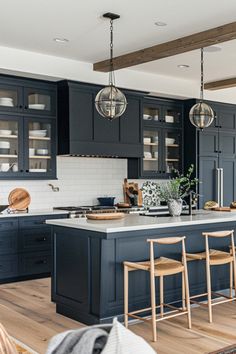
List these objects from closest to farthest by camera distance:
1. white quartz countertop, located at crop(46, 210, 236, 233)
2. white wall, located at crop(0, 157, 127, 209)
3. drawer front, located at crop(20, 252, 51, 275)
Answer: white quartz countertop, located at crop(46, 210, 236, 233)
drawer front, located at crop(20, 252, 51, 275)
white wall, located at crop(0, 157, 127, 209)

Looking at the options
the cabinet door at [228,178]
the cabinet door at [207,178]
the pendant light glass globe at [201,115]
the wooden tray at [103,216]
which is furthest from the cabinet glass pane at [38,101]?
the cabinet door at [228,178]

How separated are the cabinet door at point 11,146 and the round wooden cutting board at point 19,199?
0.74 ft

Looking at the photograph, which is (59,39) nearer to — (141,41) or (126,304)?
(141,41)

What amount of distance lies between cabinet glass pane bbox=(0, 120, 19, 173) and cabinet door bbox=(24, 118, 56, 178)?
0.49ft

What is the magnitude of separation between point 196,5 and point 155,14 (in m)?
0.46

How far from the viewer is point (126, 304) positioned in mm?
4156

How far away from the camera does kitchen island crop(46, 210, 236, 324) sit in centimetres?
419

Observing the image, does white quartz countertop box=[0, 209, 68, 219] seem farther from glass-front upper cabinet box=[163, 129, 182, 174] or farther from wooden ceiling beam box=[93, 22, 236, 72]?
glass-front upper cabinet box=[163, 129, 182, 174]

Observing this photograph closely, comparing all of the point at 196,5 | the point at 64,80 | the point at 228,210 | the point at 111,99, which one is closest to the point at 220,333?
the point at 228,210

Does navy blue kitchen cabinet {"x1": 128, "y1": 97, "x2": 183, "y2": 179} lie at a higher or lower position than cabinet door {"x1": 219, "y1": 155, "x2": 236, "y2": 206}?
higher

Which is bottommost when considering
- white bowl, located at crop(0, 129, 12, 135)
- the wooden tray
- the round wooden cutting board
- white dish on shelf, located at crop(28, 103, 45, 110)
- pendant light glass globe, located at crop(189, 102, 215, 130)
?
the wooden tray

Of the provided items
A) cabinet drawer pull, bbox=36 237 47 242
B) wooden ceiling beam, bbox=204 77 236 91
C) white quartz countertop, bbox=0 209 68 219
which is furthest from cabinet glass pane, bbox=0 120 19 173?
wooden ceiling beam, bbox=204 77 236 91

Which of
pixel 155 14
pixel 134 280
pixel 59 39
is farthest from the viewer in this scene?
pixel 59 39

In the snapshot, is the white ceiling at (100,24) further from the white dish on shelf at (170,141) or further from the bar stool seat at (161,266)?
the bar stool seat at (161,266)
